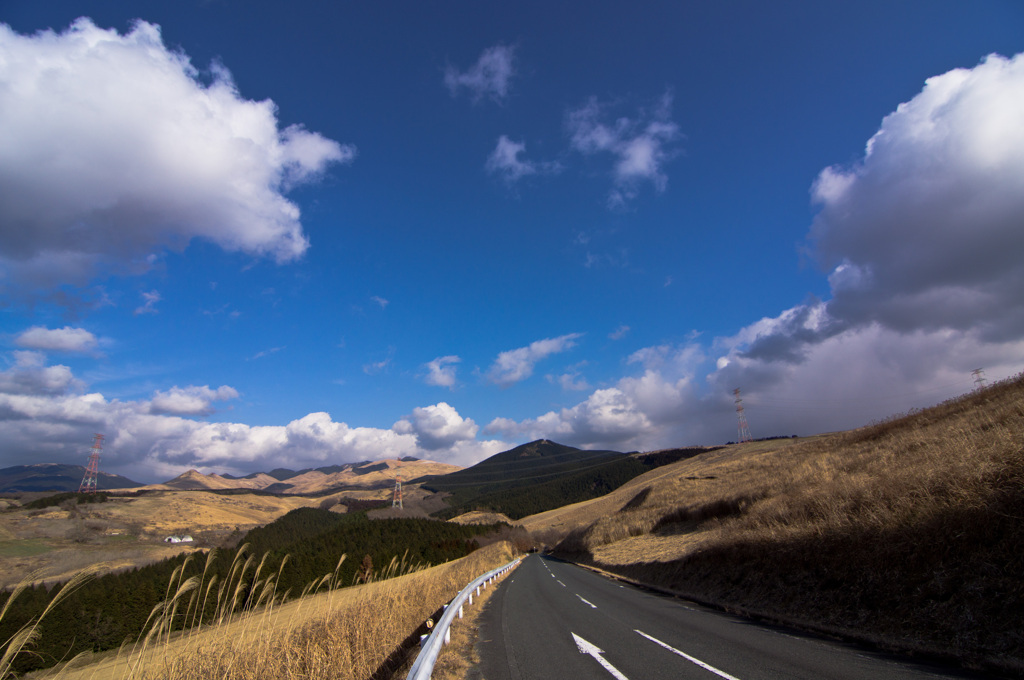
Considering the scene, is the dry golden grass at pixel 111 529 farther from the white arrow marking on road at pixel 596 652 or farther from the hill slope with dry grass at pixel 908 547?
the hill slope with dry grass at pixel 908 547

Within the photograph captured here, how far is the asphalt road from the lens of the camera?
752 centimetres

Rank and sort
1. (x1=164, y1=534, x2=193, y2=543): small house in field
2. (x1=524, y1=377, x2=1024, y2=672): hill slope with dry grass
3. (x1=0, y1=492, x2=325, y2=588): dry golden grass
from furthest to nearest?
1. (x1=164, y1=534, x2=193, y2=543): small house in field
2. (x1=0, y1=492, x2=325, y2=588): dry golden grass
3. (x1=524, y1=377, x2=1024, y2=672): hill slope with dry grass

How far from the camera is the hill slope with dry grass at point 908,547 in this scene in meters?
8.29

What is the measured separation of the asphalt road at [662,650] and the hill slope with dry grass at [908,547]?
120 centimetres

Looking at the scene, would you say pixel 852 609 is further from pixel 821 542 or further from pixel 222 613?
pixel 222 613

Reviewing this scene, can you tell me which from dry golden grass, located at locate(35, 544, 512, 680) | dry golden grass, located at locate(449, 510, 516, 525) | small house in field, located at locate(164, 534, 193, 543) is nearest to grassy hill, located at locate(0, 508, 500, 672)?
dry golden grass, located at locate(35, 544, 512, 680)

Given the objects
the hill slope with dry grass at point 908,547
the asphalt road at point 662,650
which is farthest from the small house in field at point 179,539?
the asphalt road at point 662,650

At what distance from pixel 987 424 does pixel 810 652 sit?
13402 millimetres

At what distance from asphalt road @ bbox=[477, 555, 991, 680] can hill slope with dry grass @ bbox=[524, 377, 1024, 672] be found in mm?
1198

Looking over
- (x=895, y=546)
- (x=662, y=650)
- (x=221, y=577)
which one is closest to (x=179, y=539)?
(x=221, y=577)

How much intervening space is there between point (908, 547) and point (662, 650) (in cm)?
674

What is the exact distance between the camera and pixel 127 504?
147 metres

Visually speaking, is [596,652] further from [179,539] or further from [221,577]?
[179,539]

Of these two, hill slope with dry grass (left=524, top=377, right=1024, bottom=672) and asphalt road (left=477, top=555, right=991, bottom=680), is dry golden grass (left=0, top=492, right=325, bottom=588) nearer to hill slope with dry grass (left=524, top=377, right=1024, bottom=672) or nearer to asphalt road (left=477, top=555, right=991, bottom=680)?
asphalt road (left=477, top=555, right=991, bottom=680)
